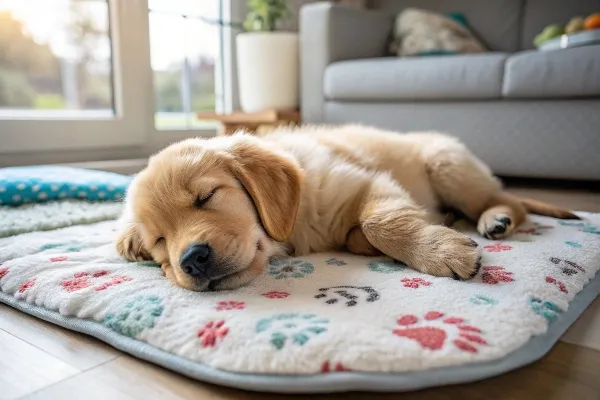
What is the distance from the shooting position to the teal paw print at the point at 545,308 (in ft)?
3.33

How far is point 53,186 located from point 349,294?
5.59 ft

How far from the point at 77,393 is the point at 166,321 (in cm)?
22

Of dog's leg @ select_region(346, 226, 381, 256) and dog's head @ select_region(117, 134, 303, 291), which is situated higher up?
dog's head @ select_region(117, 134, 303, 291)

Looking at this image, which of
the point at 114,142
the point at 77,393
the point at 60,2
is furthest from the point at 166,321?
the point at 60,2

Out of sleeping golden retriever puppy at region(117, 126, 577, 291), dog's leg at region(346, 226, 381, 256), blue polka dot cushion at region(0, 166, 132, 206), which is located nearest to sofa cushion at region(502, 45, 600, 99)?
sleeping golden retriever puppy at region(117, 126, 577, 291)

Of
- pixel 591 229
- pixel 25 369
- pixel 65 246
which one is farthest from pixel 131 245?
pixel 591 229

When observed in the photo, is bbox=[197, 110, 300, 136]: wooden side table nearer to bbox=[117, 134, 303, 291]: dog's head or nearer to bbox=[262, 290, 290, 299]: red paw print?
bbox=[117, 134, 303, 291]: dog's head

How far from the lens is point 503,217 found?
1.72 m

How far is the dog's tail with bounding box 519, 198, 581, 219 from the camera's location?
6.48 feet

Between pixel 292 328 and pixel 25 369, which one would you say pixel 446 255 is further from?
pixel 25 369

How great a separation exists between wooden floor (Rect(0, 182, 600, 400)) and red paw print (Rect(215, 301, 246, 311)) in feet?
0.62

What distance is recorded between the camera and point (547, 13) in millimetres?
3936

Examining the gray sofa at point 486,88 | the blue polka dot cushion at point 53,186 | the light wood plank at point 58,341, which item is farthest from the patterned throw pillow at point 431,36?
the light wood plank at point 58,341

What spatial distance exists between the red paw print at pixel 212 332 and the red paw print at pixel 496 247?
35.5 inches
